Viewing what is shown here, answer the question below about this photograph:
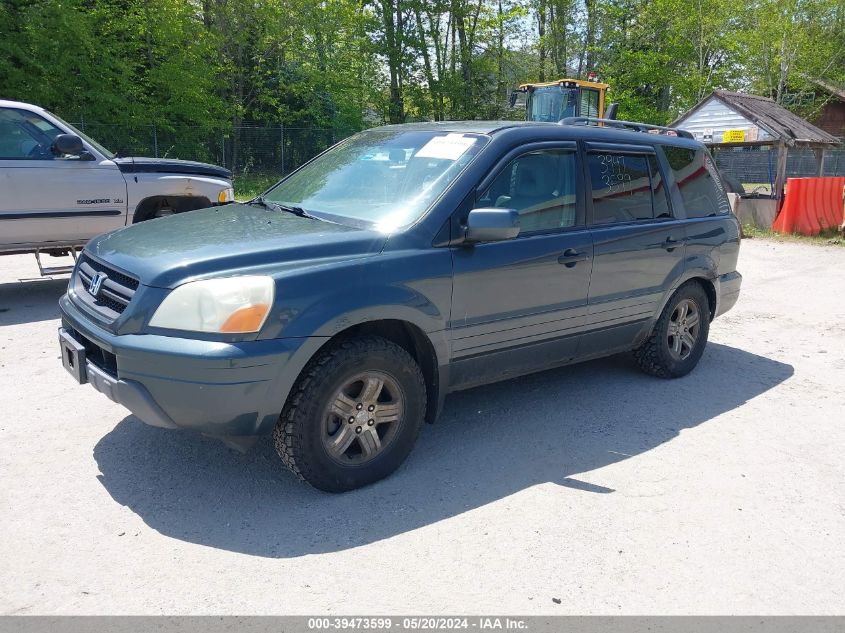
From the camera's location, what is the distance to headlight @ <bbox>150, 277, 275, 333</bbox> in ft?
10.2

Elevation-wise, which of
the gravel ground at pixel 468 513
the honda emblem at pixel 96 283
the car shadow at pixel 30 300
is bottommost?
the gravel ground at pixel 468 513

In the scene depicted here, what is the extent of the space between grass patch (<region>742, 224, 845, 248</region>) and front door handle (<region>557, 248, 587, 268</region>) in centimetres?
1172

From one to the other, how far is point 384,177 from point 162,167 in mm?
4699

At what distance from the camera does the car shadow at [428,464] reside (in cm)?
326

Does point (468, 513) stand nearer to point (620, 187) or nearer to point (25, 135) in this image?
point (620, 187)

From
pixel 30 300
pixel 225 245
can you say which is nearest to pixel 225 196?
pixel 30 300

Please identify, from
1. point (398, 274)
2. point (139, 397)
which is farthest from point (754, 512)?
point (139, 397)

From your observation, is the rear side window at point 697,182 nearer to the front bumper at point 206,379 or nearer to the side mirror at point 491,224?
the side mirror at point 491,224

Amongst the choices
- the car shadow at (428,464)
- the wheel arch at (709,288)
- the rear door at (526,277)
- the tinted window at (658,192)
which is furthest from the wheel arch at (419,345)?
the wheel arch at (709,288)

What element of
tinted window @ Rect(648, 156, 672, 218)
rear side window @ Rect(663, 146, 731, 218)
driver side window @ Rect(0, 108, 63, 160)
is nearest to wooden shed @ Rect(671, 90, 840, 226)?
rear side window @ Rect(663, 146, 731, 218)

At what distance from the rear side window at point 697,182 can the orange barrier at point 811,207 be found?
10.5m

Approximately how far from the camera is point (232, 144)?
2505 cm

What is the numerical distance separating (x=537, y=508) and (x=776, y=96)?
36.5 m

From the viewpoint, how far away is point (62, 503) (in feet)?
11.1
